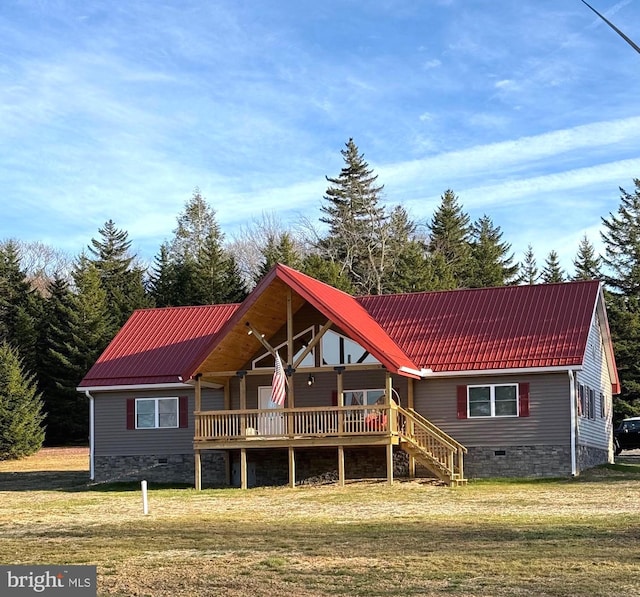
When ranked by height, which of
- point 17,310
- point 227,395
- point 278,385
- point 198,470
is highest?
point 17,310

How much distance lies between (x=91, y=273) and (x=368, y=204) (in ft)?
65.9

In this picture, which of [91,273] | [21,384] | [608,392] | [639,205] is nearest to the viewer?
[608,392]

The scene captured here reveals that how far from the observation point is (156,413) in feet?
103

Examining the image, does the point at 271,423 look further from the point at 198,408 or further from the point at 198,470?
the point at 198,470

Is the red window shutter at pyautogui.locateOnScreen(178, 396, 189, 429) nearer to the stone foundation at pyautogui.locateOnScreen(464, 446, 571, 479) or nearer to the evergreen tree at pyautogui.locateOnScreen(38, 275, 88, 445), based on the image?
the stone foundation at pyautogui.locateOnScreen(464, 446, 571, 479)

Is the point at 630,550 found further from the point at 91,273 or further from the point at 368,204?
Answer: the point at 368,204

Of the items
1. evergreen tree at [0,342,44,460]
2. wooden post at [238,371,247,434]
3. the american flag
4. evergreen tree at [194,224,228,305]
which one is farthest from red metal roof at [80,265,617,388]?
evergreen tree at [194,224,228,305]

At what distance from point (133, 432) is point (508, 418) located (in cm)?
1156

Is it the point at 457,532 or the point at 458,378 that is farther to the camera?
the point at 458,378

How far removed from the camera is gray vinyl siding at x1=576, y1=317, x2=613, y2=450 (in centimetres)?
2959

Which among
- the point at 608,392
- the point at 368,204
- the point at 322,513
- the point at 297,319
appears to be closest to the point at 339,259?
the point at 368,204

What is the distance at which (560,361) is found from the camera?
27500 mm

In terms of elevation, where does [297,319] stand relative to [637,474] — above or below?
above

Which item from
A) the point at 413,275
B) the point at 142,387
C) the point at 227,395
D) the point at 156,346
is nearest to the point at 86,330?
the point at 413,275
